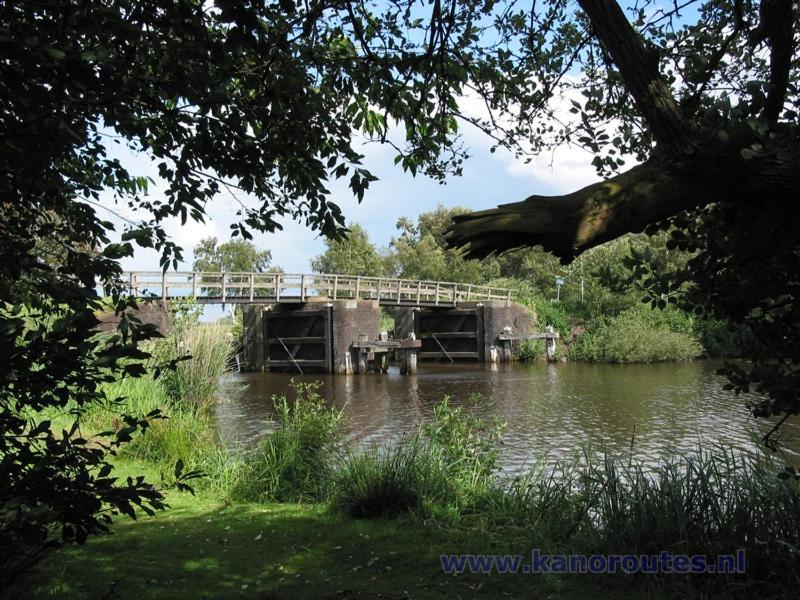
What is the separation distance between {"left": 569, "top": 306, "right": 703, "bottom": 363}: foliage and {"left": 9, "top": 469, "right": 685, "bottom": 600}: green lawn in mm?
27299

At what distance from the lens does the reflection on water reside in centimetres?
1164

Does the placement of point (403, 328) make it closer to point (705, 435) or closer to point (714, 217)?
point (705, 435)

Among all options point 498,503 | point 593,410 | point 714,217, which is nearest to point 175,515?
point 498,503

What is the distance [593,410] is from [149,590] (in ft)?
43.1

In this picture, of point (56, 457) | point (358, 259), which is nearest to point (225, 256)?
point (358, 259)

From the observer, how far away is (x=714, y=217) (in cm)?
322

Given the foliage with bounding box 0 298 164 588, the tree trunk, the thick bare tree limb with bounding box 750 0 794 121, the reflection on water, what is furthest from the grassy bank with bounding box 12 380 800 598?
the thick bare tree limb with bounding box 750 0 794 121

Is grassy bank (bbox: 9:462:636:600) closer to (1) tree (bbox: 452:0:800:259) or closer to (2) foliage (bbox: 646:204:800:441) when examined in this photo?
(2) foliage (bbox: 646:204:800:441)

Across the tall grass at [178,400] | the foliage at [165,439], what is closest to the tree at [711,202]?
the tall grass at [178,400]

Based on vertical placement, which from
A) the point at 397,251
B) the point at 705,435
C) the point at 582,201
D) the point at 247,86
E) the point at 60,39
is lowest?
the point at 705,435

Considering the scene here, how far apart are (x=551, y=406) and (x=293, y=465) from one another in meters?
10.3

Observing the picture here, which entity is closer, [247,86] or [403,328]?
[247,86]

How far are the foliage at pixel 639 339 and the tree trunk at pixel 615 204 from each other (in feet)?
97.4

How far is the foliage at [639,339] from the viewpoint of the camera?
30.5 metres
